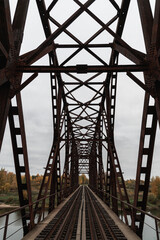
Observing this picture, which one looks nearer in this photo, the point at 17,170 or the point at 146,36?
the point at 146,36

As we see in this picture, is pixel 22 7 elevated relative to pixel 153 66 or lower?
elevated

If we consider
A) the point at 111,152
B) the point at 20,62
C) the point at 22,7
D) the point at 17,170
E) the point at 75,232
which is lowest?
the point at 75,232

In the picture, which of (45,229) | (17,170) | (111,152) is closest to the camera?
(17,170)

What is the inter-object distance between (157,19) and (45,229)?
757 centimetres

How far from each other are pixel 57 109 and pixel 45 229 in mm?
7236

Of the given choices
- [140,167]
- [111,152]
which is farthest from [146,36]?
[111,152]

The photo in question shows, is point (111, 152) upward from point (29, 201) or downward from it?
upward

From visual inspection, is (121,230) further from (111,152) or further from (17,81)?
(17,81)

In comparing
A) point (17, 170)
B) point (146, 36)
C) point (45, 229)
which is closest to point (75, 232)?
point (45, 229)

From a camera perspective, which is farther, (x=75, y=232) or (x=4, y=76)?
(x=75, y=232)

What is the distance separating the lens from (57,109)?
40.4 feet

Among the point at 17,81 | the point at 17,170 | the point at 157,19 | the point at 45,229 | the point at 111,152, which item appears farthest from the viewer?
the point at 111,152

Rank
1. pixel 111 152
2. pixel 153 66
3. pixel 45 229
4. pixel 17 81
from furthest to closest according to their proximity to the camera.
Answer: pixel 111 152 < pixel 45 229 < pixel 17 81 < pixel 153 66

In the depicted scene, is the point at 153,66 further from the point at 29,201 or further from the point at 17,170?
the point at 29,201
